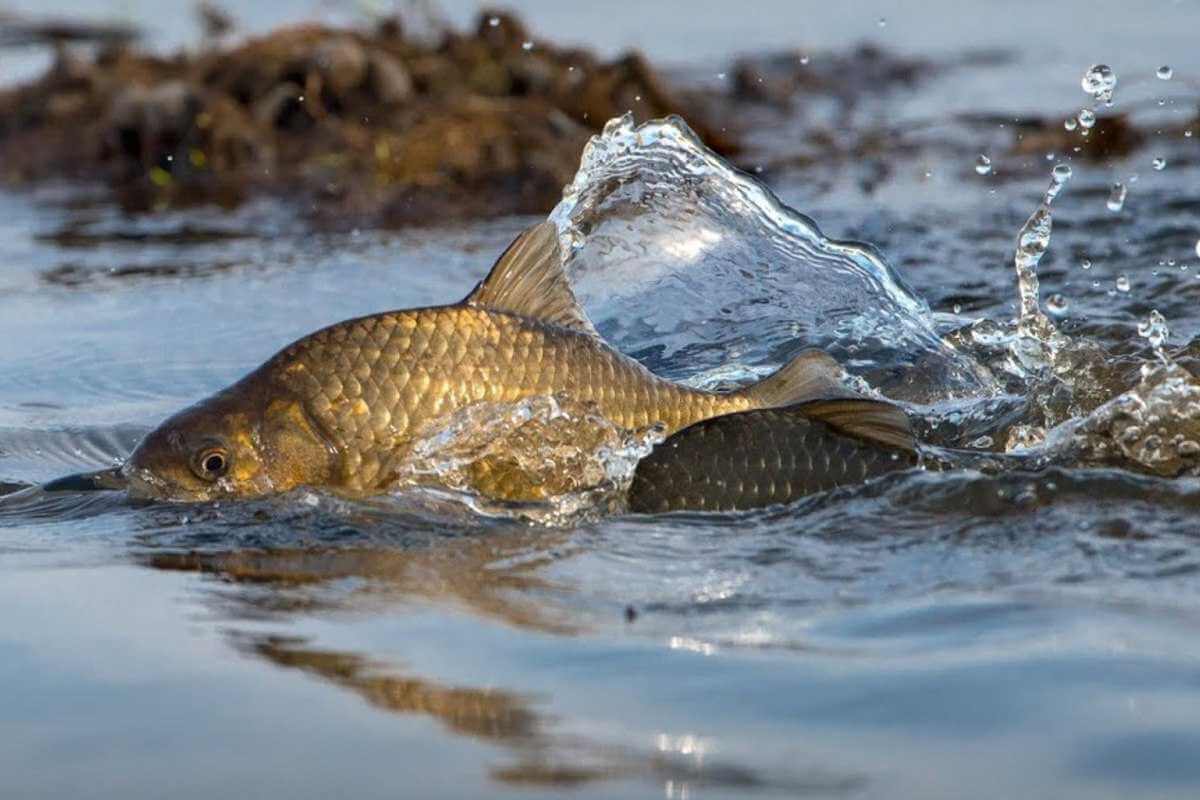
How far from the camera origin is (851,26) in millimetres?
16312

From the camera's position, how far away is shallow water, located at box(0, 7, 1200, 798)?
9.49 ft

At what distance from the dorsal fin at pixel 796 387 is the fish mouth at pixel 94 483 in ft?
4.63

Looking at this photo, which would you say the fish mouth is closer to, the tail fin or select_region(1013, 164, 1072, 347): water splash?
the tail fin

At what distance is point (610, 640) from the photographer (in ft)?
11.4

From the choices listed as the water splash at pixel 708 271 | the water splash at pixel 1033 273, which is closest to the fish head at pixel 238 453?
the water splash at pixel 708 271

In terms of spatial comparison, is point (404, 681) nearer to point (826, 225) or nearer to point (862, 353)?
point (862, 353)

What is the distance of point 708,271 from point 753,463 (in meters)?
2.24

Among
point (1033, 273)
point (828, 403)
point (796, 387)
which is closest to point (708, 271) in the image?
point (1033, 273)

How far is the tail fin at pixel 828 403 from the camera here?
464 centimetres

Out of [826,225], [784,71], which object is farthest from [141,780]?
[784,71]

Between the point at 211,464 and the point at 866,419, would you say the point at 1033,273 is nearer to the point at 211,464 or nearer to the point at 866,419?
the point at 866,419

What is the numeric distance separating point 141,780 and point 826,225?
6.45 meters

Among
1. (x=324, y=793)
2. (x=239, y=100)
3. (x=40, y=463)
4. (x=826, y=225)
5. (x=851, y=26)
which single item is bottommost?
(x=324, y=793)

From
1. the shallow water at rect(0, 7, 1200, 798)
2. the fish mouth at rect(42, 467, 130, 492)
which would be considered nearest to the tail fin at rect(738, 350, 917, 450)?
the shallow water at rect(0, 7, 1200, 798)
